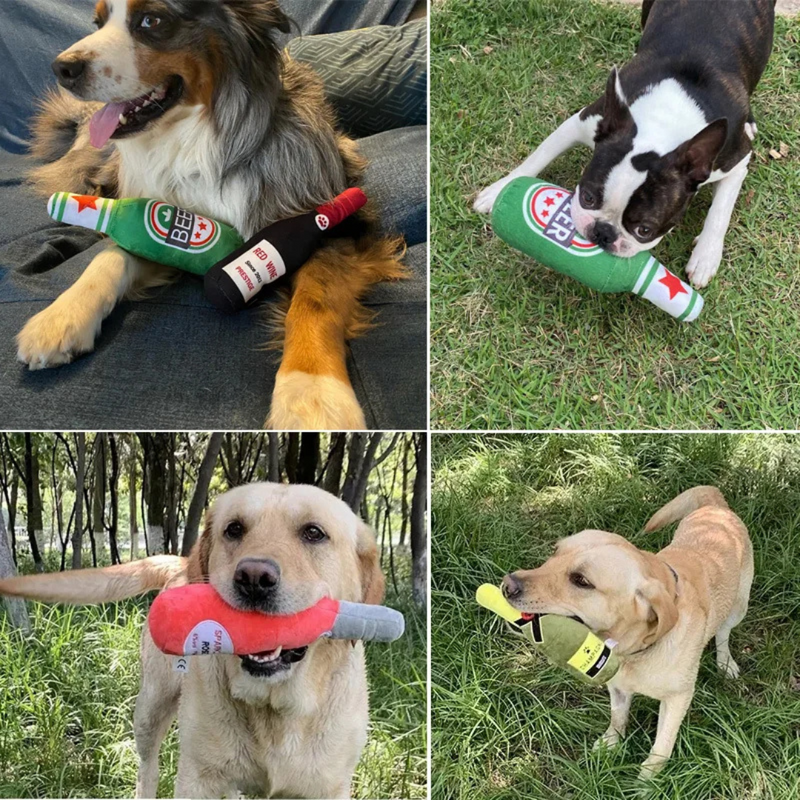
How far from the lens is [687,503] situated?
2.42 metres

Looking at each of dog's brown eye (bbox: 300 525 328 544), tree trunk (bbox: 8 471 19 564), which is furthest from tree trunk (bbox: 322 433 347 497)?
tree trunk (bbox: 8 471 19 564)

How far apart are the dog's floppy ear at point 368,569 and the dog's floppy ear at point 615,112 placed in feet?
4.65

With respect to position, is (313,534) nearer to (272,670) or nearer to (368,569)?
(368,569)

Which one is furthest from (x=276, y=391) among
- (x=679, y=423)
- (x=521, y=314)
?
(x=679, y=423)

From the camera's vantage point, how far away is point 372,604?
5.95ft

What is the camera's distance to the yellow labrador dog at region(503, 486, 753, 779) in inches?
71.1

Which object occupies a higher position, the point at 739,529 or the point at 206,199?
the point at 206,199

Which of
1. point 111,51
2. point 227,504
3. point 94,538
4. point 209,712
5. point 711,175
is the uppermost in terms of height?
point 111,51

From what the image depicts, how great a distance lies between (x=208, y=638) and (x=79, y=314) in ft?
3.29

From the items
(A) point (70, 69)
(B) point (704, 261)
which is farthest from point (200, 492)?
(B) point (704, 261)

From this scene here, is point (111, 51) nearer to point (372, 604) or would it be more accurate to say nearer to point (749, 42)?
point (372, 604)

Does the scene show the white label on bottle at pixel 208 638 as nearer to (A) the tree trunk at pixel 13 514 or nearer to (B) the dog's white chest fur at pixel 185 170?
(A) the tree trunk at pixel 13 514

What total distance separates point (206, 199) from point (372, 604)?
54.5 inches

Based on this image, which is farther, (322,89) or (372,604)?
(322,89)
